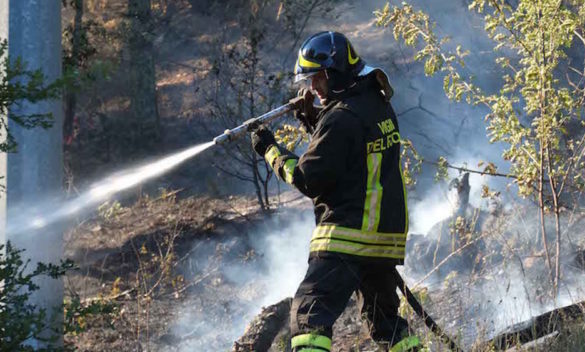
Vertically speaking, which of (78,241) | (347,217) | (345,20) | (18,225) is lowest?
(347,217)

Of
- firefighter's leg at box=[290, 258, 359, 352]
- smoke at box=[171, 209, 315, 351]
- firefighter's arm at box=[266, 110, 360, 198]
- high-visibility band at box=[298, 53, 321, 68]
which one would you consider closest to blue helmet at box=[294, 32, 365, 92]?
high-visibility band at box=[298, 53, 321, 68]

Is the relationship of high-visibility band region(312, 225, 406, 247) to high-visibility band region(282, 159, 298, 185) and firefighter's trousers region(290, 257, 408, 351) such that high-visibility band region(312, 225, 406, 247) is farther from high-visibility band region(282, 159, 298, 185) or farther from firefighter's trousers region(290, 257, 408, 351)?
high-visibility band region(282, 159, 298, 185)

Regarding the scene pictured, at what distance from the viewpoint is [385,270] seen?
445cm

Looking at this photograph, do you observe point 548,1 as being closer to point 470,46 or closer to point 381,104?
point 381,104

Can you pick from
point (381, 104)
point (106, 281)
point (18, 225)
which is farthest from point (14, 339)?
point (106, 281)

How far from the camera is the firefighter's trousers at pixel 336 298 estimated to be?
13.3 ft

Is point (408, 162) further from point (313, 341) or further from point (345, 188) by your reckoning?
point (313, 341)

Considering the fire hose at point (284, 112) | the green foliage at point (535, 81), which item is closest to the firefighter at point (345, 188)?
the fire hose at point (284, 112)

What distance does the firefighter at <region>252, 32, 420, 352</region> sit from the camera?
163 inches

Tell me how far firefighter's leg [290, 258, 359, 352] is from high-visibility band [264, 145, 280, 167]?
1.85 ft

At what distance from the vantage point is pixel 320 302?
4125 millimetres

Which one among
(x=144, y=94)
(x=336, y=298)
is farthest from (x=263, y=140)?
(x=144, y=94)

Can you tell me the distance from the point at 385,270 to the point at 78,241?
7000 mm

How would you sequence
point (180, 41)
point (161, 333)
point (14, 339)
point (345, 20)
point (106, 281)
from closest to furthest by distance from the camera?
point (14, 339), point (161, 333), point (106, 281), point (345, 20), point (180, 41)
